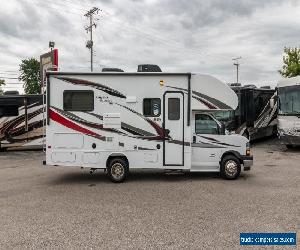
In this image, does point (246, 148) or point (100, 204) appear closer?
point (100, 204)

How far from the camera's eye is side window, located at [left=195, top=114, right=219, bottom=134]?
1030cm

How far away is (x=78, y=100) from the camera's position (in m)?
9.98

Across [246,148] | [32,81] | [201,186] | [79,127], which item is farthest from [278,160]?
[32,81]

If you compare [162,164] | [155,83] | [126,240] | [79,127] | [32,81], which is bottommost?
[126,240]

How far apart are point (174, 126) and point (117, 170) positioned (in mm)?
2083

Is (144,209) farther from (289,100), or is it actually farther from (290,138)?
(289,100)

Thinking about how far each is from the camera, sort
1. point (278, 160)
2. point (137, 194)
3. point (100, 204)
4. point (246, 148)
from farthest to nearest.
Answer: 1. point (278, 160)
2. point (246, 148)
3. point (137, 194)
4. point (100, 204)

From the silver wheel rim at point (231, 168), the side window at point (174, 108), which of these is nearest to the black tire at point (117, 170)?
the side window at point (174, 108)

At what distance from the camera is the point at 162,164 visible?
10.1 metres

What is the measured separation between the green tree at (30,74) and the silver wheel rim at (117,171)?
74.6 metres

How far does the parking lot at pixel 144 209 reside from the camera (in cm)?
564

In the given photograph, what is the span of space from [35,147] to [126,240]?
14.3 meters

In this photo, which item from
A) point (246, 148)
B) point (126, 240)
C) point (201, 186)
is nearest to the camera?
point (126, 240)

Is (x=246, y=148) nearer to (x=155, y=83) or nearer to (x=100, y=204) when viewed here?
(x=155, y=83)
